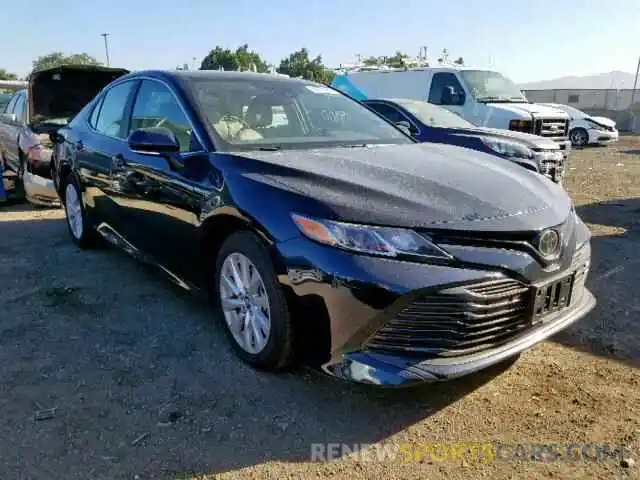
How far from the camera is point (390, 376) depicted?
2332mm

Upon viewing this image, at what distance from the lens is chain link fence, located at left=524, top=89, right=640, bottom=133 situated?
88.7 ft

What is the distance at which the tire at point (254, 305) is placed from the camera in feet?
8.75

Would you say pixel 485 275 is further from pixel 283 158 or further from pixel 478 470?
pixel 283 158

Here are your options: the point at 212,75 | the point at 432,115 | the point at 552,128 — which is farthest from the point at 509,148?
the point at 212,75

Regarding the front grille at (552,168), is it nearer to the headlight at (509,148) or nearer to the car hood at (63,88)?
the headlight at (509,148)

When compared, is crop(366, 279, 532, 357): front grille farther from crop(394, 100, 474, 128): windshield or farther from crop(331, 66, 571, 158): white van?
crop(331, 66, 571, 158): white van

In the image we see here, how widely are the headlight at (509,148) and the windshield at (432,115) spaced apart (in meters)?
0.86

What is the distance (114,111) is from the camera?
4.54 m

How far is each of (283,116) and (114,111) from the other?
164cm

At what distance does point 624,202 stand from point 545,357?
5.67 metres

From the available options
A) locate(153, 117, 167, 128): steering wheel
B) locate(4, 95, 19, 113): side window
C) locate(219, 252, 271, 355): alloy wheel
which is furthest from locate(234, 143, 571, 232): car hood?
locate(4, 95, 19, 113): side window

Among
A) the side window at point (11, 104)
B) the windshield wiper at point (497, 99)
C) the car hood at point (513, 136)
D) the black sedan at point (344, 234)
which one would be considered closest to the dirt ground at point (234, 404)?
the black sedan at point (344, 234)

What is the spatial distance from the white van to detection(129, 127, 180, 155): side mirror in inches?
310

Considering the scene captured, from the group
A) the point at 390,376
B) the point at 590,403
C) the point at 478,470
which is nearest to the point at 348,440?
the point at 390,376
